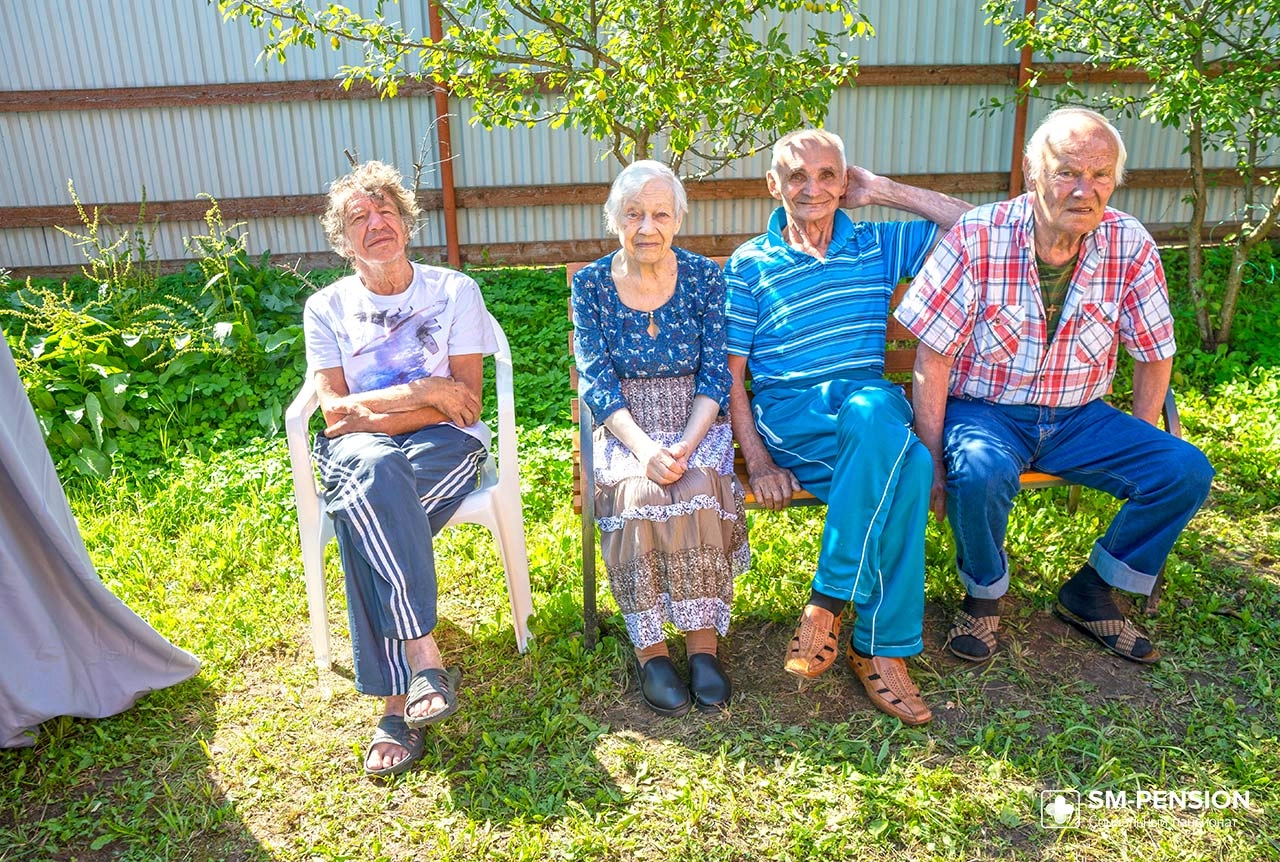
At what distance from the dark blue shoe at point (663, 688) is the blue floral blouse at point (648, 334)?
2.56 feet

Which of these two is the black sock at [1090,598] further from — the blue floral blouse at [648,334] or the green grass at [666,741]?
the blue floral blouse at [648,334]

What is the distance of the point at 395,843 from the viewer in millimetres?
2354

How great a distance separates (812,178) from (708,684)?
164 centimetres

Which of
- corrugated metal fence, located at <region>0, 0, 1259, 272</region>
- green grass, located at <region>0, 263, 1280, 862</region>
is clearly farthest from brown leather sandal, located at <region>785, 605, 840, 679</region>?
corrugated metal fence, located at <region>0, 0, 1259, 272</region>

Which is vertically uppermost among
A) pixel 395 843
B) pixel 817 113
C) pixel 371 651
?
pixel 817 113

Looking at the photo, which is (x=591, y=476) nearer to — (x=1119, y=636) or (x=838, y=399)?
(x=838, y=399)

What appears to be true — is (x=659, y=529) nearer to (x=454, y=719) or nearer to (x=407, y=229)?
(x=454, y=719)

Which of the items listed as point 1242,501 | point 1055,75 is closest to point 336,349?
point 1242,501

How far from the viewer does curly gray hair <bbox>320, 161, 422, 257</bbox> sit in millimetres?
3020

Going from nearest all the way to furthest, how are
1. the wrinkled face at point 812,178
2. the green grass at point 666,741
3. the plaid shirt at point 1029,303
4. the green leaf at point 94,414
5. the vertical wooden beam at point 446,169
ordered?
1. the green grass at point 666,741
2. the plaid shirt at point 1029,303
3. the wrinkled face at point 812,178
4. the green leaf at point 94,414
5. the vertical wooden beam at point 446,169

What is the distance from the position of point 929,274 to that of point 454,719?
201 centimetres

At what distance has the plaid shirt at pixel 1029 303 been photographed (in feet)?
9.59

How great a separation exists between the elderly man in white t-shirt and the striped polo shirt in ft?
2.93

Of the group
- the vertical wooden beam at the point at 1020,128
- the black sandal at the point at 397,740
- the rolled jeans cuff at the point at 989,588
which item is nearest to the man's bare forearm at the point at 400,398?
the black sandal at the point at 397,740
